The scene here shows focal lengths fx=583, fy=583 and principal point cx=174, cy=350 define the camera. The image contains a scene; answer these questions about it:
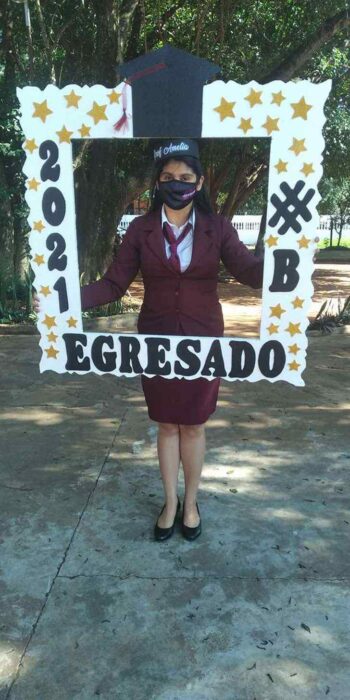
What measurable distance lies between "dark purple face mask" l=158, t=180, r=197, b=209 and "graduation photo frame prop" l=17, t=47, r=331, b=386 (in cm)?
20

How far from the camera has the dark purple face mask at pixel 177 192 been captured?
96.1 inches

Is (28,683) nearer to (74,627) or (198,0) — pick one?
(74,627)

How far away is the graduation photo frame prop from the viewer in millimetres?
2375

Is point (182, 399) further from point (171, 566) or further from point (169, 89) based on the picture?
point (169, 89)

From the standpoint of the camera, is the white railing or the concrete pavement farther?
the white railing

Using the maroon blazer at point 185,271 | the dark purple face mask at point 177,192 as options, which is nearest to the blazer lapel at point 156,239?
the maroon blazer at point 185,271

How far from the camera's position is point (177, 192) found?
2445mm

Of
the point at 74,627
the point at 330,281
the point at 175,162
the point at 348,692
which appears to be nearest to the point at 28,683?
the point at 74,627

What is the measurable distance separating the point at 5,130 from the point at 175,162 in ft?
23.3

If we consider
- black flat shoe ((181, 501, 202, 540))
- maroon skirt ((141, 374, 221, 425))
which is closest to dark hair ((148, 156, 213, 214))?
maroon skirt ((141, 374, 221, 425))

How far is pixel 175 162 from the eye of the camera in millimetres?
2443

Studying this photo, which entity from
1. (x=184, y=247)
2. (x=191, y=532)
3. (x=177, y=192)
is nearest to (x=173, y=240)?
(x=184, y=247)

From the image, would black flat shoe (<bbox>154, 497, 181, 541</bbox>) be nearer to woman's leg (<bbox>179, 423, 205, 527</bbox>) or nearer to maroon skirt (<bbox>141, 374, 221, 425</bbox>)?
woman's leg (<bbox>179, 423, 205, 527</bbox>)

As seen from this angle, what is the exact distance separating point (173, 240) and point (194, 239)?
0.09 metres
